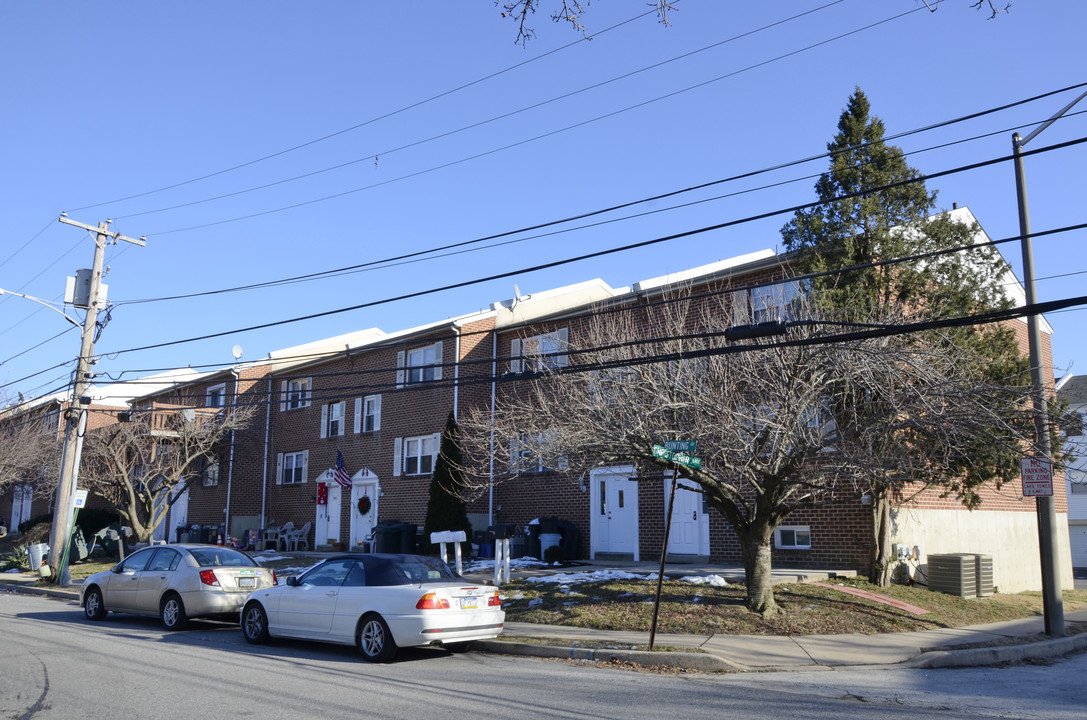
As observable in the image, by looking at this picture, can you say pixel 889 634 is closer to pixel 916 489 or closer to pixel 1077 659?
pixel 1077 659

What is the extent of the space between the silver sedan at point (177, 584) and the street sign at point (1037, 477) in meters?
12.4

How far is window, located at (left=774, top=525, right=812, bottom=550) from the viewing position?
747 inches

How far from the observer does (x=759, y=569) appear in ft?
45.3

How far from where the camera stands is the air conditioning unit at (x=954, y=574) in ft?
57.2

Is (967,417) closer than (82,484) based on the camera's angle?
Yes

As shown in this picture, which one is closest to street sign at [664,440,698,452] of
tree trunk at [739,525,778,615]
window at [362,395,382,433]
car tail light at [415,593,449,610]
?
tree trunk at [739,525,778,615]

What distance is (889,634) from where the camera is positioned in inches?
520

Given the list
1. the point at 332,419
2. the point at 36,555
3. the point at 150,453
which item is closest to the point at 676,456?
the point at 332,419

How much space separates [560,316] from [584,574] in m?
8.19

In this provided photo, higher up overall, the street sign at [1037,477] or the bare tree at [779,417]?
the bare tree at [779,417]

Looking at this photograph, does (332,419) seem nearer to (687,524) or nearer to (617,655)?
(687,524)

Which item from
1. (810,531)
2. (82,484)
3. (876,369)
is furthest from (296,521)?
(876,369)

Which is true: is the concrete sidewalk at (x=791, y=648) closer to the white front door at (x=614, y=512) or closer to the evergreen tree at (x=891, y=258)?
the evergreen tree at (x=891, y=258)

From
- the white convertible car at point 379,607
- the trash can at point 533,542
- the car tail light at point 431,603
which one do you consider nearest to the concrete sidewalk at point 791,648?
the white convertible car at point 379,607
